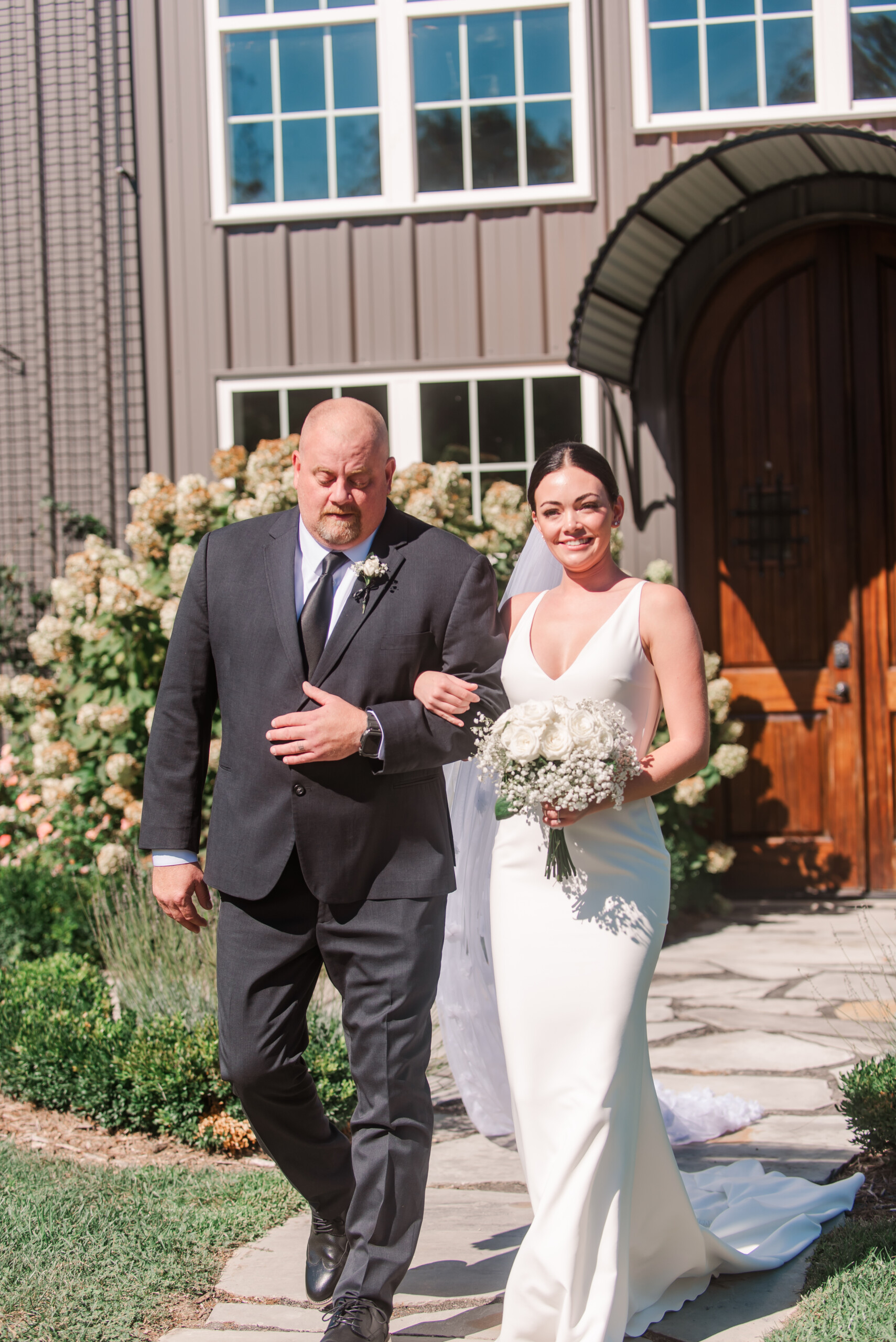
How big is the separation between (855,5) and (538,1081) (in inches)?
292

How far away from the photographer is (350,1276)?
8.88ft

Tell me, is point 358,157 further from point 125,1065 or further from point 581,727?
point 581,727

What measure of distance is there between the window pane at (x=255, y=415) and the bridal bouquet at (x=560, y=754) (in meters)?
5.83

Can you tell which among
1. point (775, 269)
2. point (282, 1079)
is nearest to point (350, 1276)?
point (282, 1079)

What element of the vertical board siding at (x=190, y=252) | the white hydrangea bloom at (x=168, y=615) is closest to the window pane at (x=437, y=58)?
the vertical board siding at (x=190, y=252)

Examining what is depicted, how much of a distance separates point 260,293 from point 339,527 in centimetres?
571

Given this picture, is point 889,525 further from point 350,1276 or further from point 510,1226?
point 350,1276

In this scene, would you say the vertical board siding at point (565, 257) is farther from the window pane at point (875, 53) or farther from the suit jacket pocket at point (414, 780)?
the suit jacket pocket at point (414, 780)

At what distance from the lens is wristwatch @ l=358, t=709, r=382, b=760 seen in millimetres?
2844

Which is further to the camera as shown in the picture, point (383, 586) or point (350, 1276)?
point (383, 586)

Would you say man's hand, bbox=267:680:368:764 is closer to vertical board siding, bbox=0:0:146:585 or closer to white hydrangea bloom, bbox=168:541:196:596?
white hydrangea bloom, bbox=168:541:196:596

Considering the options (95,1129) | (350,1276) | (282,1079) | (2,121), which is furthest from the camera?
(2,121)

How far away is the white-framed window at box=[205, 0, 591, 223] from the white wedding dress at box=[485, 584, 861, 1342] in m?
5.74

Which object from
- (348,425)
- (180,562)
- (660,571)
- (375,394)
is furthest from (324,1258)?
(375,394)
